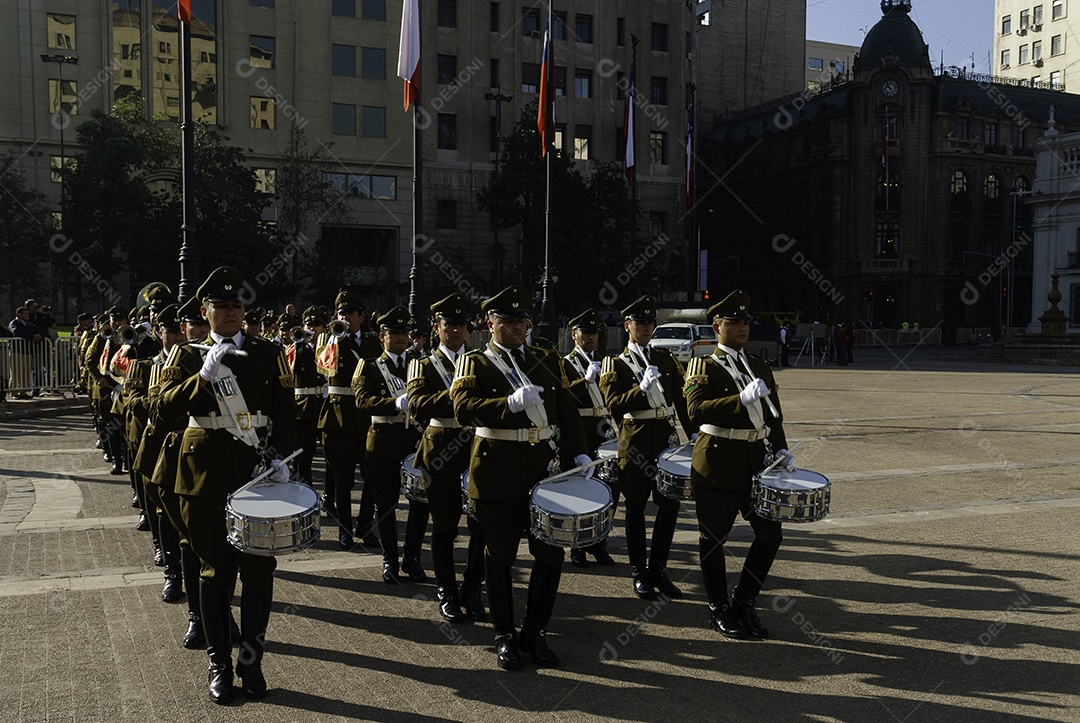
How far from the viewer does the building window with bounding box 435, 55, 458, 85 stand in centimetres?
5766

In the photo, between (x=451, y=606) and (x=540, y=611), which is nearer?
(x=540, y=611)

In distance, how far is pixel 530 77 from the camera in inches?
2375

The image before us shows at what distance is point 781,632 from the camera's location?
6645mm

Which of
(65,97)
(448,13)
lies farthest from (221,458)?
(448,13)

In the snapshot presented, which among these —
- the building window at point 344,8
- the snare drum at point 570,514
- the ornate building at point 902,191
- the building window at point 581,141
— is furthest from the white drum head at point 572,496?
the ornate building at point 902,191

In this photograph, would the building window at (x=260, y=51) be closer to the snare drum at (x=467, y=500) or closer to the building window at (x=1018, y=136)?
the snare drum at (x=467, y=500)

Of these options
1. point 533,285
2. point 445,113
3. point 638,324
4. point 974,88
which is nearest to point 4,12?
point 445,113

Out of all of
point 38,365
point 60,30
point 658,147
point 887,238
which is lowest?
point 38,365

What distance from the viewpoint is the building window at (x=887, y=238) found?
231 ft

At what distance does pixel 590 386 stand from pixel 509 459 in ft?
9.78

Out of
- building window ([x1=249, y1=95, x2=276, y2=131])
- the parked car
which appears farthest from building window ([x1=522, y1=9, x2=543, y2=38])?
the parked car

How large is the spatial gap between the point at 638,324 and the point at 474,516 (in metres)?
2.75

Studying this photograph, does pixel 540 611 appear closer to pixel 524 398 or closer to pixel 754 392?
pixel 524 398

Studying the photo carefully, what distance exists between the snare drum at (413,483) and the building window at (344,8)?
52.7 metres
